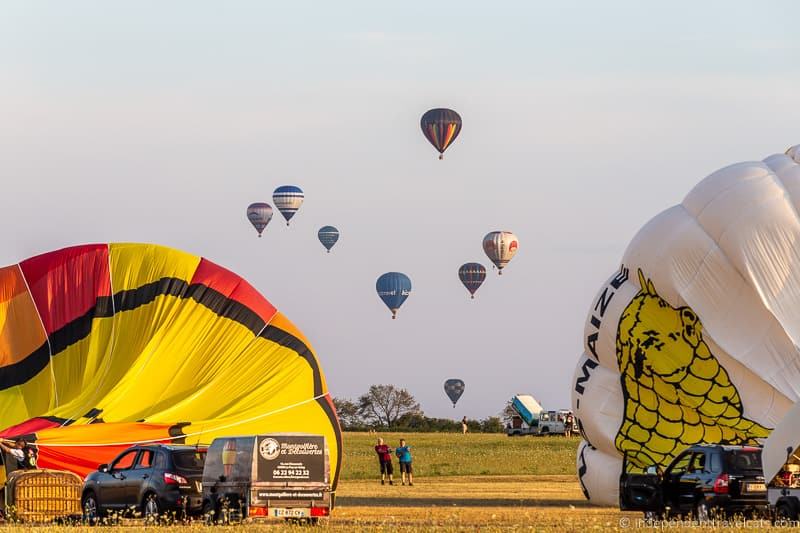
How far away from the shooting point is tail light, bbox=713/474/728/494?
2344 centimetres

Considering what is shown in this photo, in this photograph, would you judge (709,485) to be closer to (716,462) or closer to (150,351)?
(716,462)

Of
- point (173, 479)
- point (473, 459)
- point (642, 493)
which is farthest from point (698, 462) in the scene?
point (473, 459)

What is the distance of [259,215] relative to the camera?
7600 cm

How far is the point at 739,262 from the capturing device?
93.1 feet

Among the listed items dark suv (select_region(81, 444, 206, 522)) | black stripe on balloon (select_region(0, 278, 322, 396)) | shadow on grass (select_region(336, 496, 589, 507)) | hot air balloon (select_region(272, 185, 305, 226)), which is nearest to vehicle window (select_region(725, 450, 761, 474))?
shadow on grass (select_region(336, 496, 589, 507))

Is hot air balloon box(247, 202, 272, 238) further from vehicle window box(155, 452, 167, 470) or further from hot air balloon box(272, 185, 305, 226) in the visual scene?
vehicle window box(155, 452, 167, 470)

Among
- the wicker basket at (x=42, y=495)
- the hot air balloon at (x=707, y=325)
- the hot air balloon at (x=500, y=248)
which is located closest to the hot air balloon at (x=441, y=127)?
the hot air balloon at (x=500, y=248)

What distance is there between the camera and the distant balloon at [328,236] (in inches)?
3223

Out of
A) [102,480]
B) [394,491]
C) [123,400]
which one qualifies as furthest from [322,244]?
[102,480]

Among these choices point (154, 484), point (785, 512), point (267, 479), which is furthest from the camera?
point (154, 484)

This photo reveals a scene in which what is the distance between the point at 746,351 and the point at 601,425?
3535 mm

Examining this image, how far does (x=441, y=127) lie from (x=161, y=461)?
41722 mm

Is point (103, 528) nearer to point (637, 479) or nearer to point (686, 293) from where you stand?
point (637, 479)

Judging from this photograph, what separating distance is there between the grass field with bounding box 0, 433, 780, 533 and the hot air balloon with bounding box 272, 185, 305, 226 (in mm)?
12771
